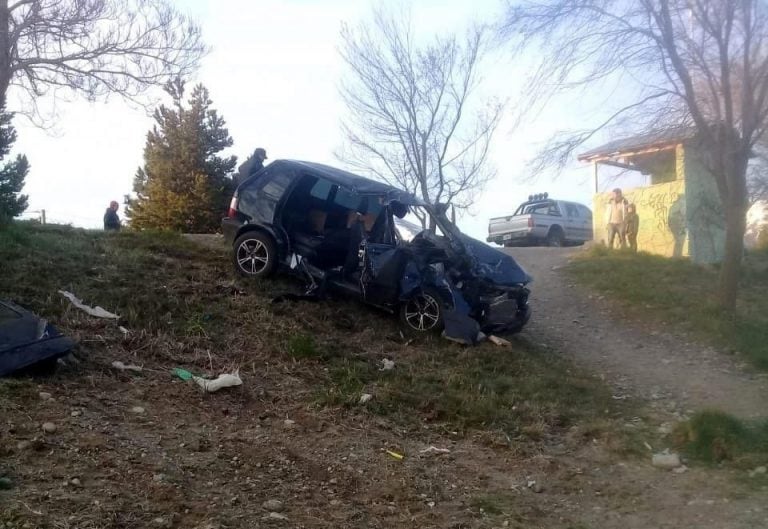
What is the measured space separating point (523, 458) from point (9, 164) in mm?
20061

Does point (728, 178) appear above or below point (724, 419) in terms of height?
above

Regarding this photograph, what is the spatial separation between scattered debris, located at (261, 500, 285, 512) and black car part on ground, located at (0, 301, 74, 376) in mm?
2770

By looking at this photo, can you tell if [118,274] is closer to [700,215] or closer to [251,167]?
[251,167]

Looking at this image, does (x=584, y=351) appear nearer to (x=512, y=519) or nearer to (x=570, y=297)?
(x=570, y=297)

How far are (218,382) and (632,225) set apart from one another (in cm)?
1263

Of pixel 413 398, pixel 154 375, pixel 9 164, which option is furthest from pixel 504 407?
pixel 9 164

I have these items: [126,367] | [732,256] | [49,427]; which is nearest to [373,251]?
[126,367]

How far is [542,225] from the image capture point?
78.2 feet

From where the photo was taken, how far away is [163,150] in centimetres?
2438

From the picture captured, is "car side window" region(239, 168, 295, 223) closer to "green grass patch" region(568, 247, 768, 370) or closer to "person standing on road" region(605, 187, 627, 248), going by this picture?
"green grass patch" region(568, 247, 768, 370)

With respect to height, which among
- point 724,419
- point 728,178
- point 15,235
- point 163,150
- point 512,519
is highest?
point 163,150

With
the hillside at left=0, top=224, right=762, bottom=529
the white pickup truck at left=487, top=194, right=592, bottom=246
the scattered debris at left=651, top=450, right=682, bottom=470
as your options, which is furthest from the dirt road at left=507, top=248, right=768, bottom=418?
the white pickup truck at left=487, top=194, right=592, bottom=246

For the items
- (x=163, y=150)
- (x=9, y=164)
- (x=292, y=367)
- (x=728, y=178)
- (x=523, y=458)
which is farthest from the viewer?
(x=163, y=150)

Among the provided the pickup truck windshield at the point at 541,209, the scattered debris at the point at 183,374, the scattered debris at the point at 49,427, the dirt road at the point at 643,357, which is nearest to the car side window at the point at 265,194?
the scattered debris at the point at 183,374
